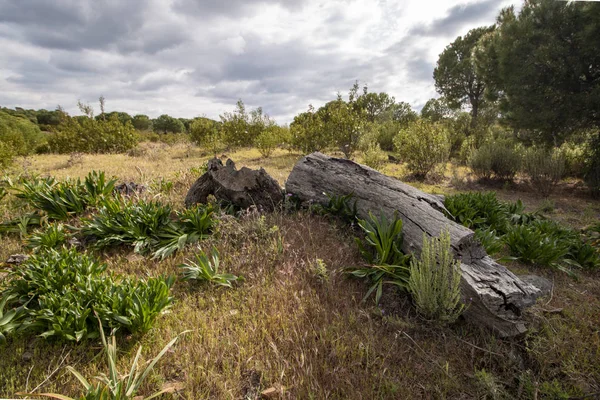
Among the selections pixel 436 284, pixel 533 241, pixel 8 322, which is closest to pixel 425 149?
pixel 533 241

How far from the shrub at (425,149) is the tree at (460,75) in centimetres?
2209

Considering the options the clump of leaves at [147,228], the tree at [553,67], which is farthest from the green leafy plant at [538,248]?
the tree at [553,67]

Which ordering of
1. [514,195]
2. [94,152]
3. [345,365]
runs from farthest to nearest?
1. [94,152]
2. [514,195]
3. [345,365]

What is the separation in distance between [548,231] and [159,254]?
6207 mm

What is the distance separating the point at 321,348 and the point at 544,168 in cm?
1099

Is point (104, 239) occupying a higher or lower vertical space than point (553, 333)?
higher

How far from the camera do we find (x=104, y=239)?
3.58m

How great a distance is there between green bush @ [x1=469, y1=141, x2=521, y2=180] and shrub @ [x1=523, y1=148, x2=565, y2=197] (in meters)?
0.79

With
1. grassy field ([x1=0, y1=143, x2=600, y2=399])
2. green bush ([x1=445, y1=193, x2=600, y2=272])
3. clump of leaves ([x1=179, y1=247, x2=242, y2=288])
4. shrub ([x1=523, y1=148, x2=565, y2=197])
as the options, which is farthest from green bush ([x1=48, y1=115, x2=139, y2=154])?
shrub ([x1=523, y1=148, x2=565, y2=197])

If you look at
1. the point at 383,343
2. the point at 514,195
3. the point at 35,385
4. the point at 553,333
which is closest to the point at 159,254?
the point at 35,385

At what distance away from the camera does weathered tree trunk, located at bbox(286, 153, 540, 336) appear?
240cm

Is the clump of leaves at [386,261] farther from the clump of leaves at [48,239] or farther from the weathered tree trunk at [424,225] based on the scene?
the clump of leaves at [48,239]

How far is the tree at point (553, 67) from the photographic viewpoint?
840 cm

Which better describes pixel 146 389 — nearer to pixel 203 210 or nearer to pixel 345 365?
pixel 345 365
